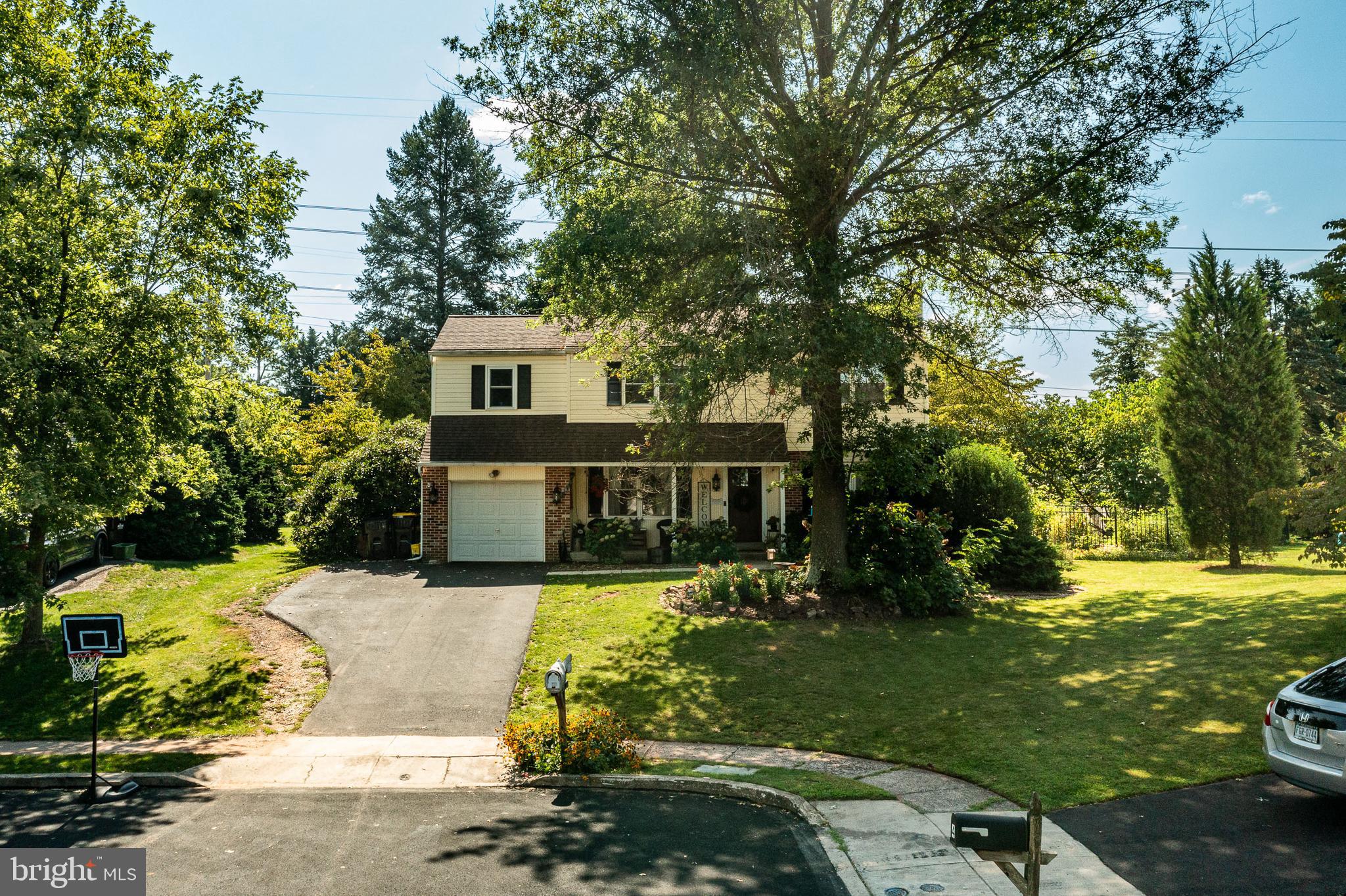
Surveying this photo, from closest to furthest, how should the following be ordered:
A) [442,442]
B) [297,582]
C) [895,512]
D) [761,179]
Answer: [761,179] → [895,512] → [297,582] → [442,442]

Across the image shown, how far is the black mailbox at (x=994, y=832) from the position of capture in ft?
13.9

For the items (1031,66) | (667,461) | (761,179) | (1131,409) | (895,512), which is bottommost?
(895,512)

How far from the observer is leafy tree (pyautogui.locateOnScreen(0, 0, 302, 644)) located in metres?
12.5

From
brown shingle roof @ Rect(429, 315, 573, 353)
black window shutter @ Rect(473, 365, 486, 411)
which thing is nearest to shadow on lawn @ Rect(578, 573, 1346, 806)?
black window shutter @ Rect(473, 365, 486, 411)

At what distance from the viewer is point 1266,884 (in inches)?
241

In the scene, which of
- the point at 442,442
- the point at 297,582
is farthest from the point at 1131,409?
the point at 297,582

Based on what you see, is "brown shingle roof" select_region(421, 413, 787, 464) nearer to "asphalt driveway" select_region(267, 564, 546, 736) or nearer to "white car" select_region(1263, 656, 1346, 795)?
"asphalt driveway" select_region(267, 564, 546, 736)

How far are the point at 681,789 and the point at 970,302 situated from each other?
13.6 meters

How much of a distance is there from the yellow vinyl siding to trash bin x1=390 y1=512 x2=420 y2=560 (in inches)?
130

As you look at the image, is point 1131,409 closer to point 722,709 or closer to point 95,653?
point 722,709

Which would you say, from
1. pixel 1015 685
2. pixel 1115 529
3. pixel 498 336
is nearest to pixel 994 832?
pixel 1015 685

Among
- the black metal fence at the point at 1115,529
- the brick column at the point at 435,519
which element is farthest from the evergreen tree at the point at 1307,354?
the brick column at the point at 435,519

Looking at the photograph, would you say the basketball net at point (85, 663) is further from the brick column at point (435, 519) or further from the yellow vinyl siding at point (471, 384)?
the yellow vinyl siding at point (471, 384)

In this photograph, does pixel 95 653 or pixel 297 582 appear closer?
pixel 95 653
